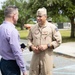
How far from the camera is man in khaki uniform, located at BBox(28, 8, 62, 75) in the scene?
521cm

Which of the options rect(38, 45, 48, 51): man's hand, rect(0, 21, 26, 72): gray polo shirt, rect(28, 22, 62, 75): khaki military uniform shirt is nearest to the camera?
rect(0, 21, 26, 72): gray polo shirt

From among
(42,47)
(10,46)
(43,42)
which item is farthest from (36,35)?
(10,46)

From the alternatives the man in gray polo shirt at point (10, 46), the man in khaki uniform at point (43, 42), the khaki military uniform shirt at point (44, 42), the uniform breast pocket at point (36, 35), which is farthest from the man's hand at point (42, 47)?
the man in gray polo shirt at point (10, 46)

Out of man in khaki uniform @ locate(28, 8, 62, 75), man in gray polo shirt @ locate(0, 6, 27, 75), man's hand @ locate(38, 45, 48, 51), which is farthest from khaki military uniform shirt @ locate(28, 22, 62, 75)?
man in gray polo shirt @ locate(0, 6, 27, 75)

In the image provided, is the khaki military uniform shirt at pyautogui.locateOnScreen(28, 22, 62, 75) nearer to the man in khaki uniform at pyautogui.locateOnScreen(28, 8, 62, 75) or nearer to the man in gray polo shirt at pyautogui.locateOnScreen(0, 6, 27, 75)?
the man in khaki uniform at pyautogui.locateOnScreen(28, 8, 62, 75)

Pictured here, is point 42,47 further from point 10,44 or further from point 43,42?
point 10,44

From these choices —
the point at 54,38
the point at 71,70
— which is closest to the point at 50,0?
the point at 71,70

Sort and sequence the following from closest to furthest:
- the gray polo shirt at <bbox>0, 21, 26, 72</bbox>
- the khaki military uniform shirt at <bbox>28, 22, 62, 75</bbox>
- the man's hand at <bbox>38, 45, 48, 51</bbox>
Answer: the gray polo shirt at <bbox>0, 21, 26, 72</bbox>, the man's hand at <bbox>38, 45, 48, 51</bbox>, the khaki military uniform shirt at <bbox>28, 22, 62, 75</bbox>

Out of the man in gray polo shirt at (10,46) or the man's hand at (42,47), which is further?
the man's hand at (42,47)

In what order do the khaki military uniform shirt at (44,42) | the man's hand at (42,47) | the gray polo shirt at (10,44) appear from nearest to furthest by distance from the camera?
the gray polo shirt at (10,44) → the man's hand at (42,47) → the khaki military uniform shirt at (44,42)

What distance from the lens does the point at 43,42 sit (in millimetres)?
5246

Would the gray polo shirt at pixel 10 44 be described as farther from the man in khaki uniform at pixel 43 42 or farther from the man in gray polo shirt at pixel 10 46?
the man in khaki uniform at pixel 43 42

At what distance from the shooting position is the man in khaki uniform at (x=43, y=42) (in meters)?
5.21

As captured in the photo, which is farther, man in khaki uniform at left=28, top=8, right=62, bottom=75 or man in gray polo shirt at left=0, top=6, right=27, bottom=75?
man in khaki uniform at left=28, top=8, right=62, bottom=75
